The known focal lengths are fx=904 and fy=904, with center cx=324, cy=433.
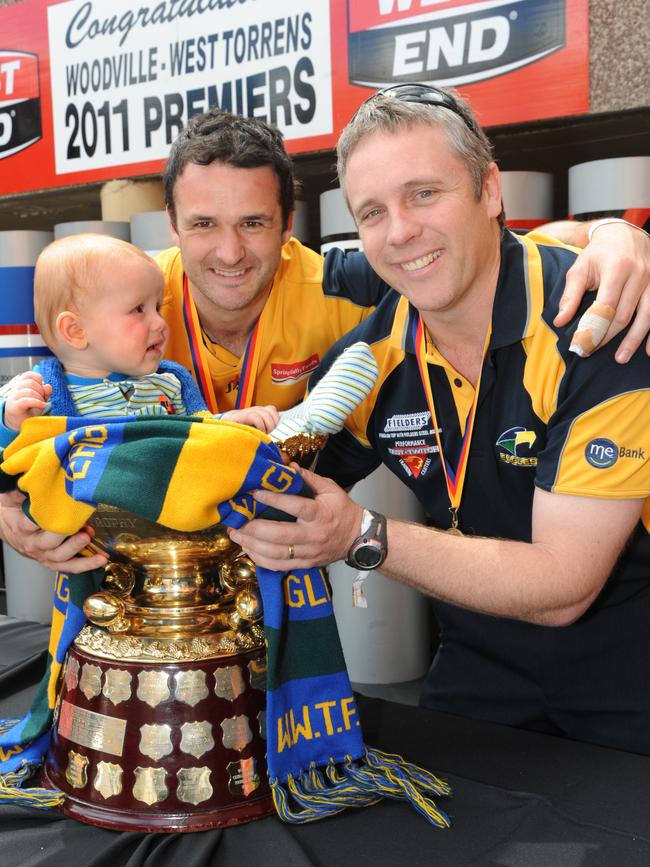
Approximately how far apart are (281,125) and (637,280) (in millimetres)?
1758

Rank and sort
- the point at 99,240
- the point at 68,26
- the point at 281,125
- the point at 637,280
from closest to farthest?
the point at 637,280
the point at 99,240
the point at 281,125
the point at 68,26

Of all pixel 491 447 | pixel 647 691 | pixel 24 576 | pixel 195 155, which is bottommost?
pixel 24 576

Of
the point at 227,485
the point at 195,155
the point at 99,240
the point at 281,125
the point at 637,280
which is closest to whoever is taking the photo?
the point at 227,485

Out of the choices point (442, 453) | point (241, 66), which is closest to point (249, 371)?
point (442, 453)

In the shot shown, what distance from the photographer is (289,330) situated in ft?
5.57

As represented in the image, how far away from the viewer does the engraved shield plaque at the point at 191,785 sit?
90 centimetres

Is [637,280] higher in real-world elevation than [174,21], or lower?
lower

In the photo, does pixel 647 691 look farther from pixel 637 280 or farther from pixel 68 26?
pixel 68 26

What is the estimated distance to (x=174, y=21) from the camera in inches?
110

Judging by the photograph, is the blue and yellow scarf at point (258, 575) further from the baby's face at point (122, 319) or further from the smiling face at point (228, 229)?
the smiling face at point (228, 229)

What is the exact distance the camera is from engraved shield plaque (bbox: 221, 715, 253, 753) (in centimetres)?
92

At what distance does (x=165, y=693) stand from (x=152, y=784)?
0.09 meters

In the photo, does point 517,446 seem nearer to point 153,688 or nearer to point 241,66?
point 153,688

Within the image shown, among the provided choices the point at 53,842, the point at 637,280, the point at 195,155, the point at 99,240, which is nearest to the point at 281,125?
the point at 195,155
